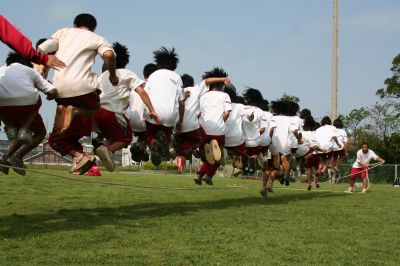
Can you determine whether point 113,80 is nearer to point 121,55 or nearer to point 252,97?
point 121,55

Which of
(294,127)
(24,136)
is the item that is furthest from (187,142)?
(294,127)

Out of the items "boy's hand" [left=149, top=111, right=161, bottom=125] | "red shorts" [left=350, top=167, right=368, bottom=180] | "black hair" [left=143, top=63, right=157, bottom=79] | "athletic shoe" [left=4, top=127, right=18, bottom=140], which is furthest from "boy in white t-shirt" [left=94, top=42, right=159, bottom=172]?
"red shorts" [left=350, top=167, right=368, bottom=180]

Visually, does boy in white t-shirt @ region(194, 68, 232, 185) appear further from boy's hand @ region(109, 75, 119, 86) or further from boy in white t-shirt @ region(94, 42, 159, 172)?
boy's hand @ region(109, 75, 119, 86)

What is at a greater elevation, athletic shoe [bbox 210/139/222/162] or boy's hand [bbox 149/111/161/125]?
boy's hand [bbox 149/111/161/125]

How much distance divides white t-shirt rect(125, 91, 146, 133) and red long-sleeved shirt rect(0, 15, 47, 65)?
4138mm

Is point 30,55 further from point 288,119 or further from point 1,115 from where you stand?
point 288,119

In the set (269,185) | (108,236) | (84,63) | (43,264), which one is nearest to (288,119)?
(269,185)

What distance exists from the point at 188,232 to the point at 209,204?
4289mm

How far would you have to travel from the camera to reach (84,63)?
7.78 m

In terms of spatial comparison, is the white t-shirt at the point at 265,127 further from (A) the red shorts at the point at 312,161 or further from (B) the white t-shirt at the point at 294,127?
(A) the red shorts at the point at 312,161

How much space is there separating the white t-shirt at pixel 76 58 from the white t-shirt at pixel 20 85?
0.24m

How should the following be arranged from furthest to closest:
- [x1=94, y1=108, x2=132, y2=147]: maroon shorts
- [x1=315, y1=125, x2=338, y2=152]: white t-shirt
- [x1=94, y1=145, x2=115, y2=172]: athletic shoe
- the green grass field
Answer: [x1=315, y1=125, x2=338, y2=152]: white t-shirt < [x1=94, y1=108, x2=132, y2=147]: maroon shorts < [x1=94, y1=145, x2=115, y2=172]: athletic shoe < the green grass field

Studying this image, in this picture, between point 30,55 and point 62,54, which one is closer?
point 30,55

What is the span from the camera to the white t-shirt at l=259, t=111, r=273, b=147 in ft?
44.1
